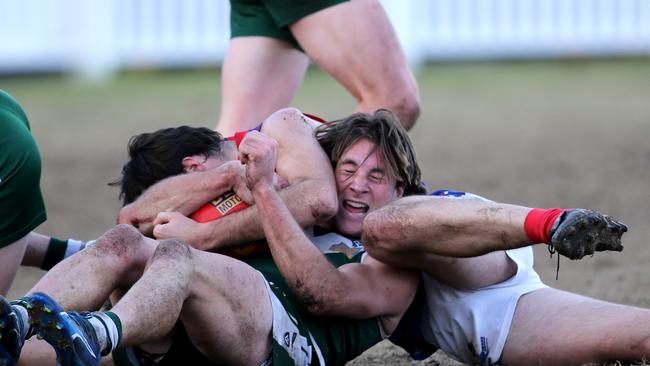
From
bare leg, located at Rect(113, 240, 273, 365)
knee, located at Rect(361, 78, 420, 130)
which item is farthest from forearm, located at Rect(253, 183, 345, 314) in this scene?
knee, located at Rect(361, 78, 420, 130)

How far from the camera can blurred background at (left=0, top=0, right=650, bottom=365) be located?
7.44 m

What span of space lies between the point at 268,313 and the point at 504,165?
17.4ft

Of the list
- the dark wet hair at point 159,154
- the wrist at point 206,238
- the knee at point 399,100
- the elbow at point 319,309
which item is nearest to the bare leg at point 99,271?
the wrist at point 206,238

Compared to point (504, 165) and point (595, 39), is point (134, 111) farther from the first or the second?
point (595, 39)

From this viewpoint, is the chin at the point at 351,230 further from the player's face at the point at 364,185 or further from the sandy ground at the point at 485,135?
the sandy ground at the point at 485,135

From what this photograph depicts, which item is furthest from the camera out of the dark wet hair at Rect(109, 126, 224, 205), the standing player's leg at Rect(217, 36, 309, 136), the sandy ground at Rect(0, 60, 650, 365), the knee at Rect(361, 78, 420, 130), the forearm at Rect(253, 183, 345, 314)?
the sandy ground at Rect(0, 60, 650, 365)

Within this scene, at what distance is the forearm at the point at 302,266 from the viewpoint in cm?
363

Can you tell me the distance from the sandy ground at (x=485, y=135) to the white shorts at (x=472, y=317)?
1.23 ft

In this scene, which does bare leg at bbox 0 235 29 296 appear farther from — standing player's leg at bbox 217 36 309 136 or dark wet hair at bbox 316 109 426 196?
standing player's leg at bbox 217 36 309 136

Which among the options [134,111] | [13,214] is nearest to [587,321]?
[13,214]

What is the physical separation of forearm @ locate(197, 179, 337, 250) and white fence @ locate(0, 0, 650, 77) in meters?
10.4

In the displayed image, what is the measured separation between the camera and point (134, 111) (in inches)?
455

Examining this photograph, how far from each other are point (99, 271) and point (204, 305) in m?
0.34

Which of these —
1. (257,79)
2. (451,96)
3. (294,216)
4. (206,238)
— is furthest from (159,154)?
(451,96)
